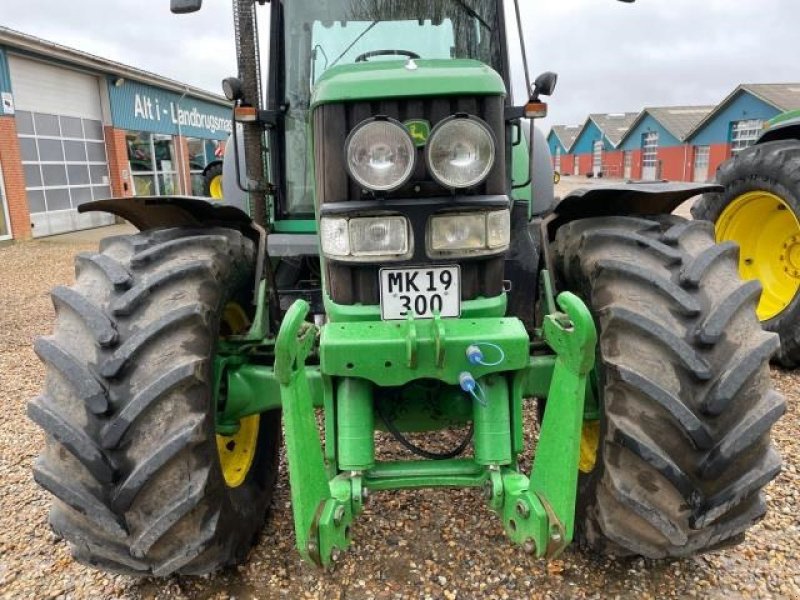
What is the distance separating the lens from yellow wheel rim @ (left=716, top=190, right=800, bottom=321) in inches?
208

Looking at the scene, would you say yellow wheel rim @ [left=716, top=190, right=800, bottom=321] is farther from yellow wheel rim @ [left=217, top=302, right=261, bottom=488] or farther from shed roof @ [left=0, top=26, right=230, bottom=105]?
shed roof @ [left=0, top=26, right=230, bottom=105]

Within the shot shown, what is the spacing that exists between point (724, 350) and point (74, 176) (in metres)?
18.6

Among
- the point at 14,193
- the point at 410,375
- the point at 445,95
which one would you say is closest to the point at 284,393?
the point at 410,375

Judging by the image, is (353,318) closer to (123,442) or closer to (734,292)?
(123,442)

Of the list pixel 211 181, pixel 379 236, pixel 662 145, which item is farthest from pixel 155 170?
pixel 662 145

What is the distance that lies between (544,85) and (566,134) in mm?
72108

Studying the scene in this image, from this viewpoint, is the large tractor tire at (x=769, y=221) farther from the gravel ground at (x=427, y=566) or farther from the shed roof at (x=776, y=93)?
the shed roof at (x=776, y=93)

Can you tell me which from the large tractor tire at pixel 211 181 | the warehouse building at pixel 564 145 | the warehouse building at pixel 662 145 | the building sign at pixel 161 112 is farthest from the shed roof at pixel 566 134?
the large tractor tire at pixel 211 181

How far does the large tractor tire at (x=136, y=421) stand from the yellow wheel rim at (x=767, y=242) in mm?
4472

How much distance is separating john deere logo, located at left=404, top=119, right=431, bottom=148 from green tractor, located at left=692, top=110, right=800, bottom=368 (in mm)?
3639

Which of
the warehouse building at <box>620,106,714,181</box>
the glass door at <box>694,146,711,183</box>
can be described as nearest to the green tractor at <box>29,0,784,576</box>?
the glass door at <box>694,146,711,183</box>

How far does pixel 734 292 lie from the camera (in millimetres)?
2301

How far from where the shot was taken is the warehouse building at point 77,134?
1466 cm

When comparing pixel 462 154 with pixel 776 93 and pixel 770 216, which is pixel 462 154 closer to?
pixel 770 216
